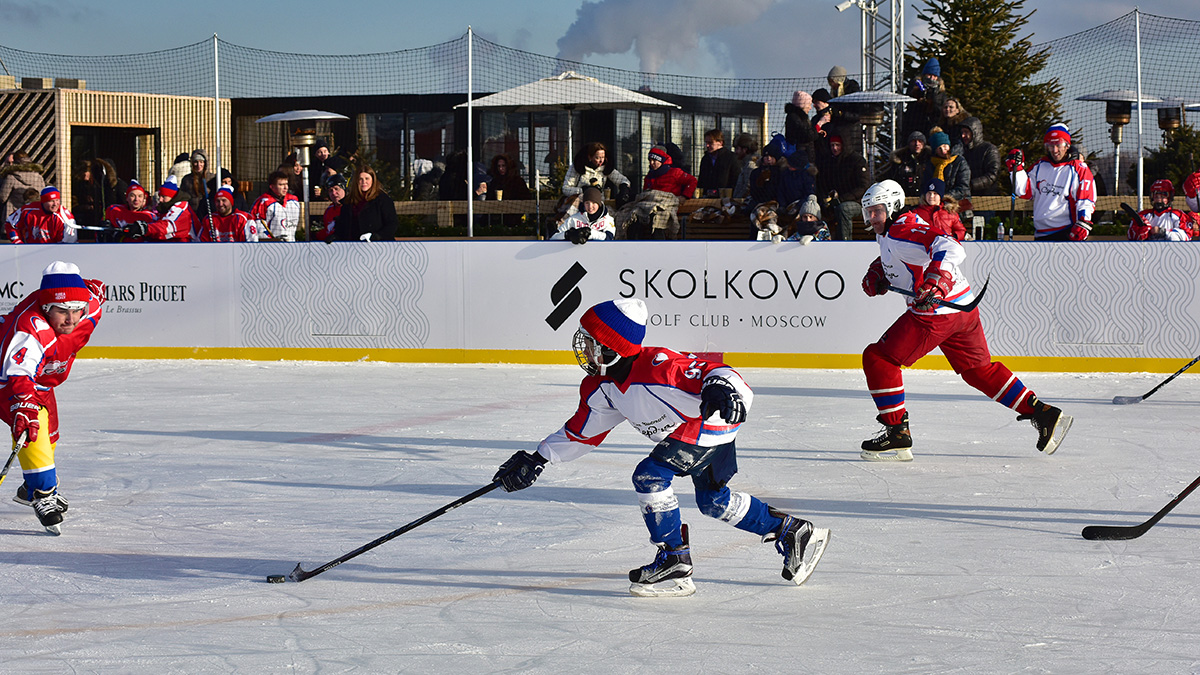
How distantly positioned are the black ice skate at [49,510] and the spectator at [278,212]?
21.5 ft

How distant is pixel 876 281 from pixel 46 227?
25.4 ft

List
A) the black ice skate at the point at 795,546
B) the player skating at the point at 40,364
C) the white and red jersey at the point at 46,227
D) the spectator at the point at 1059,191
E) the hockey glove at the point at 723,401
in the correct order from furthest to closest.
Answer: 1. the white and red jersey at the point at 46,227
2. the spectator at the point at 1059,191
3. the player skating at the point at 40,364
4. the black ice skate at the point at 795,546
5. the hockey glove at the point at 723,401

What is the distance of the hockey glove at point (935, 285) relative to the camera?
5.98 meters

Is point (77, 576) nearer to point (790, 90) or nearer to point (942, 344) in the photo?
point (942, 344)

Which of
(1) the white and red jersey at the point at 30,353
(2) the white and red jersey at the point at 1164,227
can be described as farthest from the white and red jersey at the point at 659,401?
(2) the white and red jersey at the point at 1164,227

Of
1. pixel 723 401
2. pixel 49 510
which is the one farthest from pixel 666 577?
pixel 49 510

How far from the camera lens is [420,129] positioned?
1888 cm

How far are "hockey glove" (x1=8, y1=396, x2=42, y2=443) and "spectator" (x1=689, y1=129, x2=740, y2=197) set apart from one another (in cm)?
802

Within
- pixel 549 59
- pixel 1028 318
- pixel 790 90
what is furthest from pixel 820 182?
pixel 549 59

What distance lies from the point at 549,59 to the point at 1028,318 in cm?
496

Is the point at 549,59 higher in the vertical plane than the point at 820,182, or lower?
higher

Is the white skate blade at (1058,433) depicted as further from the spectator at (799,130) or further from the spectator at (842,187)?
the spectator at (799,130)

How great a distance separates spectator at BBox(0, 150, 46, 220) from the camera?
12.1 m

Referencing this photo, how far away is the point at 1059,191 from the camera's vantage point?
31.0 feet
